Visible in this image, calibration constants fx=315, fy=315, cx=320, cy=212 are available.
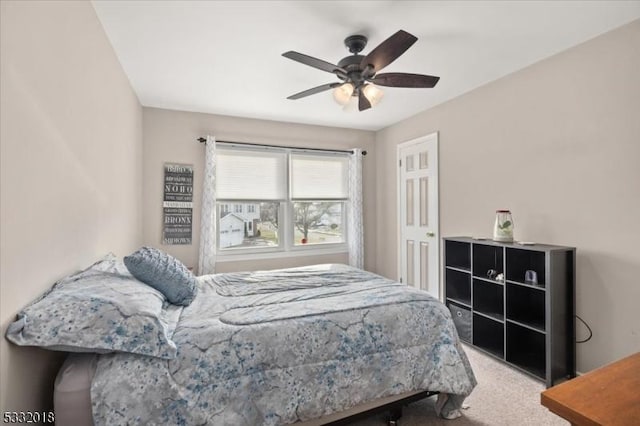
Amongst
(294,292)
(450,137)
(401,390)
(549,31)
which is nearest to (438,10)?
(549,31)

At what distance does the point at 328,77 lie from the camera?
3014 mm

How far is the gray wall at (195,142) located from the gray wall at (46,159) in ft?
4.76

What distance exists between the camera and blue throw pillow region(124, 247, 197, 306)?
1.85m

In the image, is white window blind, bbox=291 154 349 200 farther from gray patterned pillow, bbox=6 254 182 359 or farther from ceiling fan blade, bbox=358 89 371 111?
gray patterned pillow, bbox=6 254 182 359

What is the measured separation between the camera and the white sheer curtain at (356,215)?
4672 mm

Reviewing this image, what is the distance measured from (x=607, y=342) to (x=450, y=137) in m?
2.32

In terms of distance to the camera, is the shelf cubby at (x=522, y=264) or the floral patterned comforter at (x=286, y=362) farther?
the shelf cubby at (x=522, y=264)

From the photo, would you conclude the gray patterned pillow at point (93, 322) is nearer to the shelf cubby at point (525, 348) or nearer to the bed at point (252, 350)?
the bed at point (252, 350)

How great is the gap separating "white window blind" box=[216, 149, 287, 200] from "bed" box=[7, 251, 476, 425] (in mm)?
2096

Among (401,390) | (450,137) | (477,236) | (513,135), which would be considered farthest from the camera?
(450,137)

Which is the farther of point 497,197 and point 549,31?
point 497,197

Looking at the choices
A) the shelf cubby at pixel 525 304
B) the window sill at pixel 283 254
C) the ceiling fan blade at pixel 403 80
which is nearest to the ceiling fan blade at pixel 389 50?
the ceiling fan blade at pixel 403 80

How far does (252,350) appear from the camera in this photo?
61.9 inches

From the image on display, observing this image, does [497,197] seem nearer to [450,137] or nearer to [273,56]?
[450,137]
